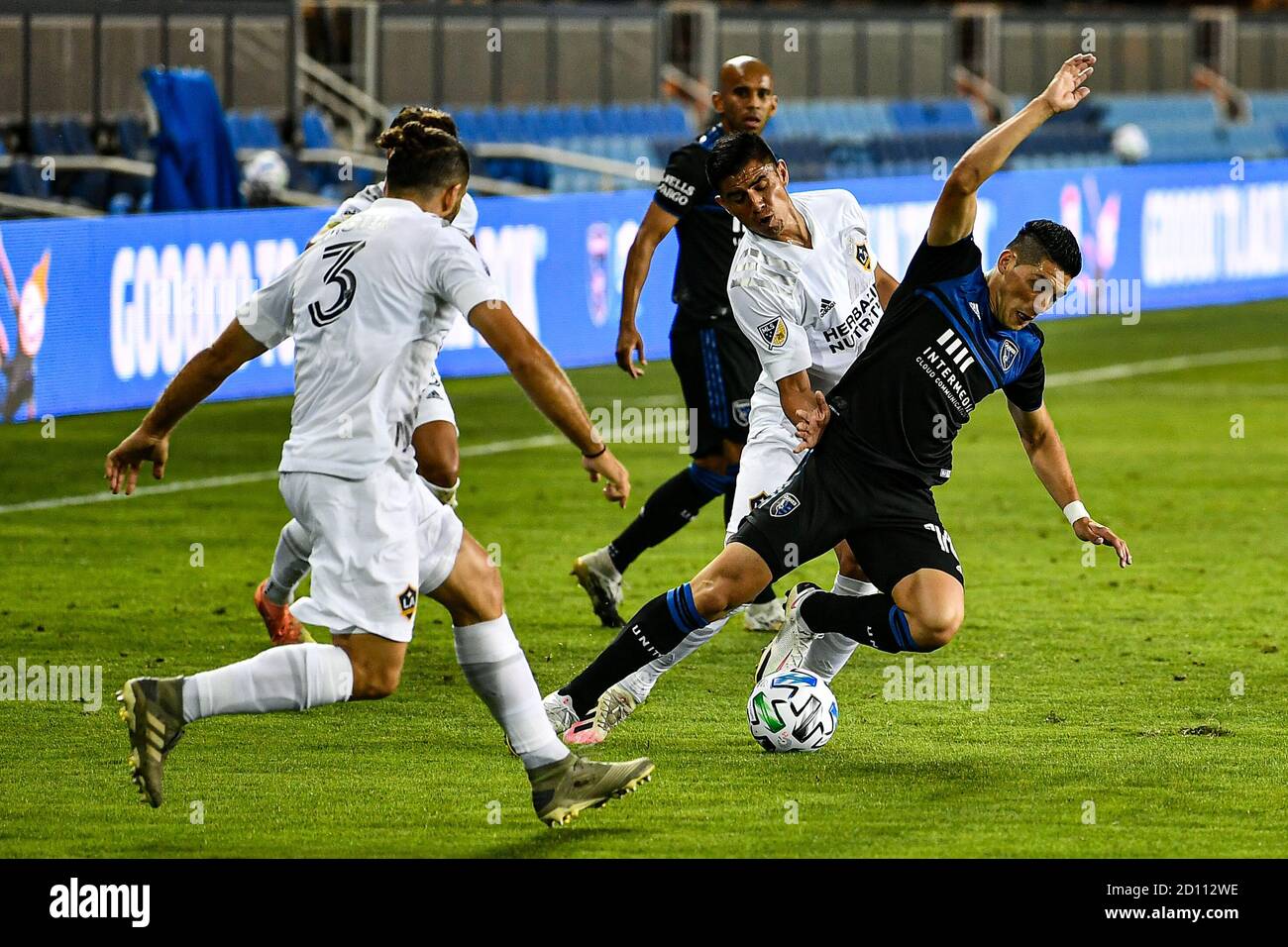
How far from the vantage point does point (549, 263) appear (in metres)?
17.4

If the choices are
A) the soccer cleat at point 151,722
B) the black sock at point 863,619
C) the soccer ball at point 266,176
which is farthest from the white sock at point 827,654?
the soccer ball at point 266,176

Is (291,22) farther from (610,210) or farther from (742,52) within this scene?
(742,52)

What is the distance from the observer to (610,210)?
17.9 metres

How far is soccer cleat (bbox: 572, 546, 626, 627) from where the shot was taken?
29.8ft

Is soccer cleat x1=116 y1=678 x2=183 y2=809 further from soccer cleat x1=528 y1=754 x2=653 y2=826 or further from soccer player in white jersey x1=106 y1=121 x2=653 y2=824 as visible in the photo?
soccer cleat x1=528 y1=754 x2=653 y2=826

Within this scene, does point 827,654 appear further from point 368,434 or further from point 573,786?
point 368,434

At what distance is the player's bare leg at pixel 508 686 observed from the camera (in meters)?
5.92

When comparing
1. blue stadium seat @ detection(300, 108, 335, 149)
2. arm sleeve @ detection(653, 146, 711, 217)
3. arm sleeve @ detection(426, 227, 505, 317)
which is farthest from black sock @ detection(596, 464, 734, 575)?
blue stadium seat @ detection(300, 108, 335, 149)

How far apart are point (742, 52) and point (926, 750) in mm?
22008

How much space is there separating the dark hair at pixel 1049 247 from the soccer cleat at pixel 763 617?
9.72 feet

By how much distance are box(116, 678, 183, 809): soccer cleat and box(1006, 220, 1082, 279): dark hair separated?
2.71 m

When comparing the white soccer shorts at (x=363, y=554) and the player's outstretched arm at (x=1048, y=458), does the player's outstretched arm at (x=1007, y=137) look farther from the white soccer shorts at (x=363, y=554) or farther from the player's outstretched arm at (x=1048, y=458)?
the white soccer shorts at (x=363, y=554)

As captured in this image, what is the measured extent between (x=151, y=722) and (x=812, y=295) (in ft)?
9.08

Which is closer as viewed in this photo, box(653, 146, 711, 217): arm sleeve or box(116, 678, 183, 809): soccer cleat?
box(116, 678, 183, 809): soccer cleat
